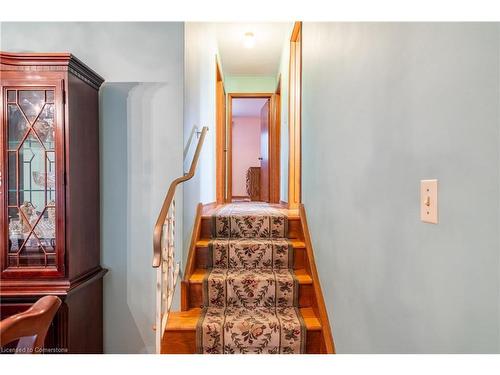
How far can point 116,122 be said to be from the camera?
8.21 feet

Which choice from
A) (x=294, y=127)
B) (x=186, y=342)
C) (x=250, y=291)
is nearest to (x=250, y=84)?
(x=294, y=127)

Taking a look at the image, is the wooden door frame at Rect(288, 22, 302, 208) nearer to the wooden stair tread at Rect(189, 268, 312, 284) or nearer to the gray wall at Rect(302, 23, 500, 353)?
the wooden stair tread at Rect(189, 268, 312, 284)

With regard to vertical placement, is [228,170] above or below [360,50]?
below

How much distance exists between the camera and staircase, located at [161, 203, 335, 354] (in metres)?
1.99

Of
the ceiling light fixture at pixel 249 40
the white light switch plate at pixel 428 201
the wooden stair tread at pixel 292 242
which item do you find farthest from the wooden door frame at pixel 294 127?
the white light switch plate at pixel 428 201

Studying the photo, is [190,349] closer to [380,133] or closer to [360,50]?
[380,133]

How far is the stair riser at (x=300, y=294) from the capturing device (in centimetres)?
230

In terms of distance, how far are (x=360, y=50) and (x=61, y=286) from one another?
6.58ft

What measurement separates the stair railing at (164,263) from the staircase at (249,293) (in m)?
0.09

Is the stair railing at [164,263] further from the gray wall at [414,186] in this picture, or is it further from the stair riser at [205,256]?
the gray wall at [414,186]

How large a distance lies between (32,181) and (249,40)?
10.0 feet
